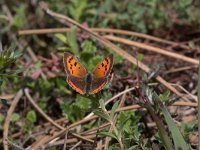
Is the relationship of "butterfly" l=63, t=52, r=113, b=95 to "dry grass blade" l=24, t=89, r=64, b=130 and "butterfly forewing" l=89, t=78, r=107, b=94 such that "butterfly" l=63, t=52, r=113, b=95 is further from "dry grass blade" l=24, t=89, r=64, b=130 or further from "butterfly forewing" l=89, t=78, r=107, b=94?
"dry grass blade" l=24, t=89, r=64, b=130

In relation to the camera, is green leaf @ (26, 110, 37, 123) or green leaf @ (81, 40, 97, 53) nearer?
green leaf @ (26, 110, 37, 123)

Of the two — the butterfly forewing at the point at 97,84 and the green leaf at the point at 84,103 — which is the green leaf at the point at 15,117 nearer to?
the green leaf at the point at 84,103

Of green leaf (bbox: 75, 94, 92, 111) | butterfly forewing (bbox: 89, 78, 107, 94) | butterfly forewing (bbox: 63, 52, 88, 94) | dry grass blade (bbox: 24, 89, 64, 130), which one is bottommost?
dry grass blade (bbox: 24, 89, 64, 130)

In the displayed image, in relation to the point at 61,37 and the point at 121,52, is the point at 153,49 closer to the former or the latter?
the point at 121,52

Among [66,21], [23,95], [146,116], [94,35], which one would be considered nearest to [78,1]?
[66,21]

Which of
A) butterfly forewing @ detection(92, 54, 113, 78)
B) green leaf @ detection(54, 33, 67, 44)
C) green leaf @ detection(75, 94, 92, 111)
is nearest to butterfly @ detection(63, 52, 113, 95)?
butterfly forewing @ detection(92, 54, 113, 78)

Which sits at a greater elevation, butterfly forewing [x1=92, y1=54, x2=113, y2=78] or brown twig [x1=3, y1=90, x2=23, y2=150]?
butterfly forewing [x1=92, y1=54, x2=113, y2=78]

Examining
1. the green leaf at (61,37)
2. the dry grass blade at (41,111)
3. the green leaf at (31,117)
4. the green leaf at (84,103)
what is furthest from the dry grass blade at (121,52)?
the green leaf at (31,117)
